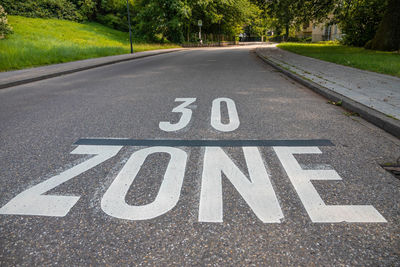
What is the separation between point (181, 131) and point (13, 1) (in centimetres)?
4293

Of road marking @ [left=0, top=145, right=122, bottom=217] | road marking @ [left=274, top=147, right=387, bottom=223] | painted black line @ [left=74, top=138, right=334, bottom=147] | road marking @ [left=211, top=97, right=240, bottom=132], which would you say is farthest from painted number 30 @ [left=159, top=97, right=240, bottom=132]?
road marking @ [left=0, top=145, right=122, bottom=217]

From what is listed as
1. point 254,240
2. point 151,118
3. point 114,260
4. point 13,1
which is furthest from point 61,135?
point 13,1

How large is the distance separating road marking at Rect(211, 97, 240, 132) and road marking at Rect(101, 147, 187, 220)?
3.57ft

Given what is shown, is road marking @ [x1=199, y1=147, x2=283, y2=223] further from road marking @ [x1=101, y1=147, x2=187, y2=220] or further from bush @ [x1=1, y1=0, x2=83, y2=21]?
bush @ [x1=1, y1=0, x2=83, y2=21]

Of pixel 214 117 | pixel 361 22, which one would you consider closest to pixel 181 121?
pixel 214 117

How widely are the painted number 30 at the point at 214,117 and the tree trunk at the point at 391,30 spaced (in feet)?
55.1

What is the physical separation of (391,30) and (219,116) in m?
18.2

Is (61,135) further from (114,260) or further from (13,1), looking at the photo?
(13,1)

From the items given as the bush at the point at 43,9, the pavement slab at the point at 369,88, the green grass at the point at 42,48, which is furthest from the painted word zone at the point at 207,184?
the bush at the point at 43,9

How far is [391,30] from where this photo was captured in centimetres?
1664

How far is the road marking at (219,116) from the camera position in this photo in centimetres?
389

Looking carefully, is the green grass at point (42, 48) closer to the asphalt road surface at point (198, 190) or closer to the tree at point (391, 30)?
the asphalt road surface at point (198, 190)

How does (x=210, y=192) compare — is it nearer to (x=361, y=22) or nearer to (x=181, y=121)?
(x=181, y=121)

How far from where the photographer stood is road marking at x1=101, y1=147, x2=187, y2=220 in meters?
2.01
